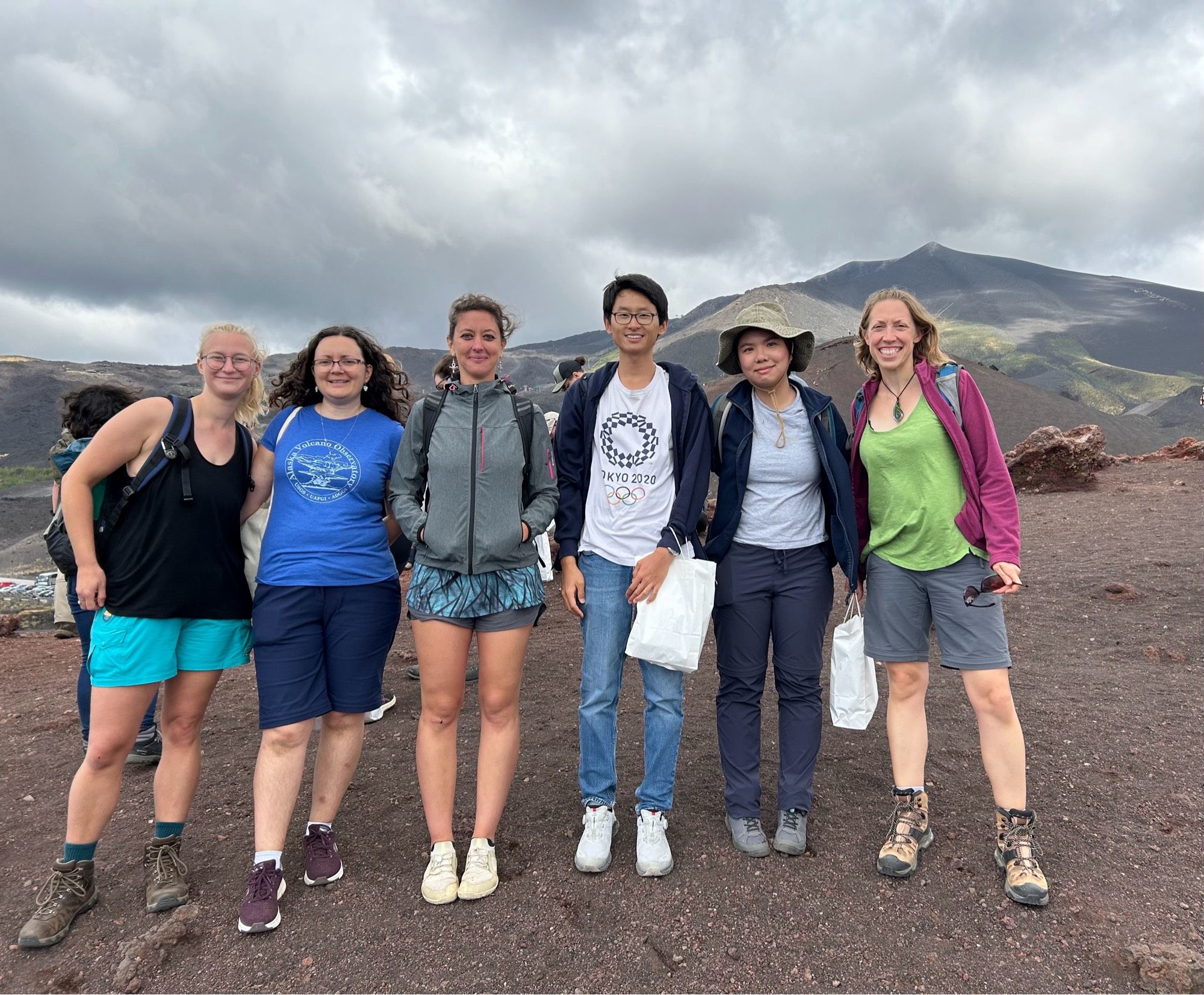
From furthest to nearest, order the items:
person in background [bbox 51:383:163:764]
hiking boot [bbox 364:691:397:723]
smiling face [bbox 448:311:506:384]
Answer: hiking boot [bbox 364:691:397:723]
person in background [bbox 51:383:163:764]
smiling face [bbox 448:311:506:384]

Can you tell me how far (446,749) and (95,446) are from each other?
1547 mm

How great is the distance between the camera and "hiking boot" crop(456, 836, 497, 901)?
8.07ft

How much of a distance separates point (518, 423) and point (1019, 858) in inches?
91.2

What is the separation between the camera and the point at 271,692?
2.43m

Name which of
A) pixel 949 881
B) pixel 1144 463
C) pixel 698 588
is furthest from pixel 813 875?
pixel 1144 463

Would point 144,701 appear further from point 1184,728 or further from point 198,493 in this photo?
point 1184,728

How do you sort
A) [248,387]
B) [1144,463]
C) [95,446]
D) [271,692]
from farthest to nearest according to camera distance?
1. [1144,463]
2. [248,387]
3. [271,692]
4. [95,446]

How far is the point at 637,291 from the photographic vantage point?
8.48 ft

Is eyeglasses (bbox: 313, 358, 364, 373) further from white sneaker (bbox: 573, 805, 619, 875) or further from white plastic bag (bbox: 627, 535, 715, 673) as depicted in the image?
white sneaker (bbox: 573, 805, 619, 875)

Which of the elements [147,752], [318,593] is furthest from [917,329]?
[147,752]

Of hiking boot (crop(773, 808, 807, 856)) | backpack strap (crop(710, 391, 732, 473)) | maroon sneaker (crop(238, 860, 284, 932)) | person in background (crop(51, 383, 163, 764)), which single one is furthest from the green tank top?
person in background (crop(51, 383, 163, 764))

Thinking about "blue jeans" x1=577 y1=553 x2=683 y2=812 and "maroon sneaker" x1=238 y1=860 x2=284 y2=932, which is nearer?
"maroon sneaker" x1=238 y1=860 x2=284 y2=932

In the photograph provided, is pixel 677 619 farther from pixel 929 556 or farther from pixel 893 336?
pixel 893 336

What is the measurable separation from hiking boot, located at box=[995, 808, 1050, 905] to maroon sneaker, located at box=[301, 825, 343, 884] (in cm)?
237
